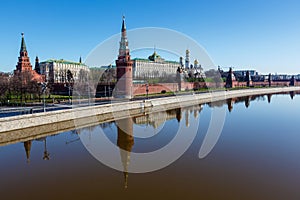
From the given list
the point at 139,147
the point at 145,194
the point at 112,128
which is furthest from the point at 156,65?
the point at 145,194

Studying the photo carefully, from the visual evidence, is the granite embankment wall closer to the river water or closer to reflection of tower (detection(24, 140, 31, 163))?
reflection of tower (detection(24, 140, 31, 163))

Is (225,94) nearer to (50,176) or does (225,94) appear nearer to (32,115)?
(32,115)

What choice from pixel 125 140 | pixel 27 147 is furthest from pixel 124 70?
pixel 27 147

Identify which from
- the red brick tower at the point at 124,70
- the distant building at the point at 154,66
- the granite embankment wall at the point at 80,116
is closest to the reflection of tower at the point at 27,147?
the granite embankment wall at the point at 80,116

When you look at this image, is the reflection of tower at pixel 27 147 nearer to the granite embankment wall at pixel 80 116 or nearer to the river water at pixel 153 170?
the river water at pixel 153 170

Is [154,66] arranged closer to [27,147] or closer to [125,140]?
[125,140]

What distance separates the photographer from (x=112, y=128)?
1446 cm

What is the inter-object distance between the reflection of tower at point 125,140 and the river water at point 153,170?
0.04 m

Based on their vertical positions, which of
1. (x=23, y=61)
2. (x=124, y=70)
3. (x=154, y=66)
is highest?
(x=154, y=66)

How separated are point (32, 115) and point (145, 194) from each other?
390 inches

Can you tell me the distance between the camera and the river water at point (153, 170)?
6062 millimetres

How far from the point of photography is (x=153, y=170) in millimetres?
7656

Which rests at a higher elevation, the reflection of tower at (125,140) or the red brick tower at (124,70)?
Answer: the red brick tower at (124,70)

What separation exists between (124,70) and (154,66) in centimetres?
3740
